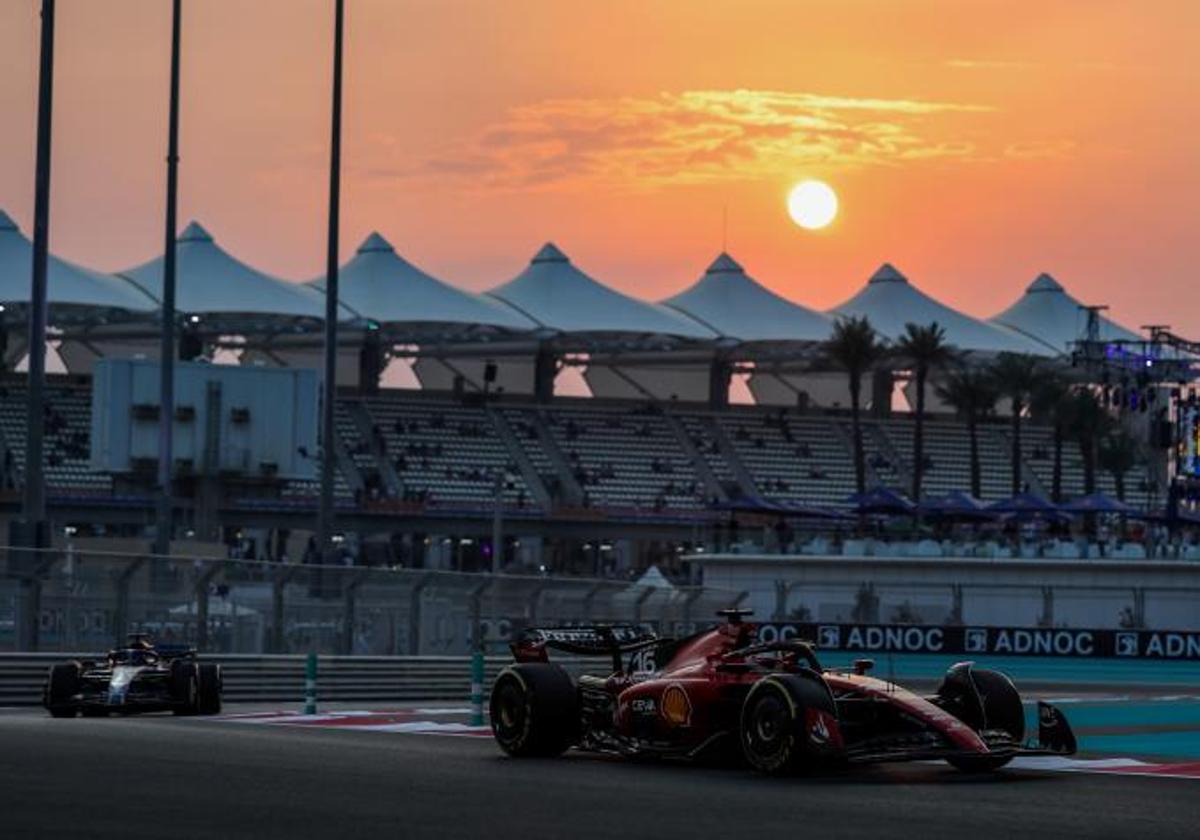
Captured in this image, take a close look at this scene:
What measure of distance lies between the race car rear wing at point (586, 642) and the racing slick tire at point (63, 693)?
25.7 feet

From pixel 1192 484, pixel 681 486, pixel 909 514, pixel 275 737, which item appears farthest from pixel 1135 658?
pixel 681 486

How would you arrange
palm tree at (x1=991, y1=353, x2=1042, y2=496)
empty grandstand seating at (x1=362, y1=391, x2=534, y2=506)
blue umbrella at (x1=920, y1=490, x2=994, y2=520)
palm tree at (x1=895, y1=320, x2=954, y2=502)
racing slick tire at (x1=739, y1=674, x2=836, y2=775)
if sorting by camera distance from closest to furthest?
1. racing slick tire at (x1=739, y1=674, x2=836, y2=775)
2. blue umbrella at (x1=920, y1=490, x2=994, y2=520)
3. empty grandstand seating at (x1=362, y1=391, x2=534, y2=506)
4. palm tree at (x1=895, y1=320, x2=954, y2=502)
5. palm tree at (x1=991, y1=353, x2=1042, y2=496)

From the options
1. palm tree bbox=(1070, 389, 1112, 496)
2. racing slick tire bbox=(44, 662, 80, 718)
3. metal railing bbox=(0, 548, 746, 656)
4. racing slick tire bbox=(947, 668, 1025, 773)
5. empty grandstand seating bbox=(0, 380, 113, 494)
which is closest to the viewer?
racing slick tire bbox=(947, 668, 1025, 773)

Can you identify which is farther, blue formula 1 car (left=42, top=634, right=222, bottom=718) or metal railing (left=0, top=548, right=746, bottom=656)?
metal railing (left=0, top=548, right=746, bottom=656)

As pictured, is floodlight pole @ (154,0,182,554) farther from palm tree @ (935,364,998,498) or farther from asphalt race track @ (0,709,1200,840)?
palm tree @ (935,364,998,498)

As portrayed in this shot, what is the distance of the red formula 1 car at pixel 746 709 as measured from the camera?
18062 mm

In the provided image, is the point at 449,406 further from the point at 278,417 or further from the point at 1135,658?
the point at 1135,658

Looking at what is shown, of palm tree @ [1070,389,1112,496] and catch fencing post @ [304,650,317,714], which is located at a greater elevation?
palm tree @ [1070,389,1112,496]

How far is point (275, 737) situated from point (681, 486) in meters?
→ 72.4

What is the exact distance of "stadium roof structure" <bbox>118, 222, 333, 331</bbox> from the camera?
88750 mm

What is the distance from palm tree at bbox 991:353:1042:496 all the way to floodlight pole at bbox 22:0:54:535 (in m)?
65.4

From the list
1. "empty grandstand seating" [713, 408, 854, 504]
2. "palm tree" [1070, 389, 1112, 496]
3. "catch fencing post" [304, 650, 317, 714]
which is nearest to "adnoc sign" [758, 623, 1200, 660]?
"catch fencing post" [304, 650, 317, 714]

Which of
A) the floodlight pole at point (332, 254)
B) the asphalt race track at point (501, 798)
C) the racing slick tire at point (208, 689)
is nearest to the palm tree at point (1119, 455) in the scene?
the floodlight pole at point (332, 254)

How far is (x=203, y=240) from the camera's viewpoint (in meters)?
92.6
